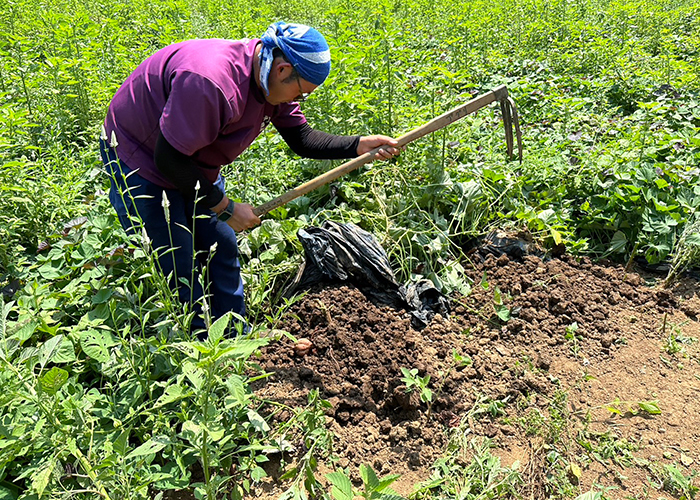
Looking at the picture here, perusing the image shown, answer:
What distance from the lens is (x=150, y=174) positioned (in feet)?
7.71

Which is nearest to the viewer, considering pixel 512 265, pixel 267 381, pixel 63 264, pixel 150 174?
pixel 150 174

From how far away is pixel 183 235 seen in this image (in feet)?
8.18

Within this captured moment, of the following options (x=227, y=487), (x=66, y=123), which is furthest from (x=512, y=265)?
(x=66, y=123)

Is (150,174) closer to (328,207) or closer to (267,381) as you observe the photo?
(267,381)

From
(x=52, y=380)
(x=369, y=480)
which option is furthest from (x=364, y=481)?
(x=52, y=380)

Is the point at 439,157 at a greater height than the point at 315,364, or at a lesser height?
greater

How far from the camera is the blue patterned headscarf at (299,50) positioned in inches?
83.0

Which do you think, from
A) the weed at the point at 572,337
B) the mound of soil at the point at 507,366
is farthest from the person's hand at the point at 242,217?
the weed at the point at 572,337

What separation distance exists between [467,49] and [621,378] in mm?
4469

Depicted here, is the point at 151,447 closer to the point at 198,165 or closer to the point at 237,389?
the point at 237,389

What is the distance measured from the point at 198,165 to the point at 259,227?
33.4 inches

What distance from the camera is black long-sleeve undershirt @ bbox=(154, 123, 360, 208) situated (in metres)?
2.14

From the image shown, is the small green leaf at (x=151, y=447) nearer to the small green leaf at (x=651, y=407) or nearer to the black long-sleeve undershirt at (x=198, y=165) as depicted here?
the black long-sleeve undershirt at (x=198, y=165)

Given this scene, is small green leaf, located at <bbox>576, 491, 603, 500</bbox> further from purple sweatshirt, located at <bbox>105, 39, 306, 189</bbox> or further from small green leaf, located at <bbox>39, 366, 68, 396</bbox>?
purple sweatshirt, located at <bbox>105, 39, 306, 189</bbox>
